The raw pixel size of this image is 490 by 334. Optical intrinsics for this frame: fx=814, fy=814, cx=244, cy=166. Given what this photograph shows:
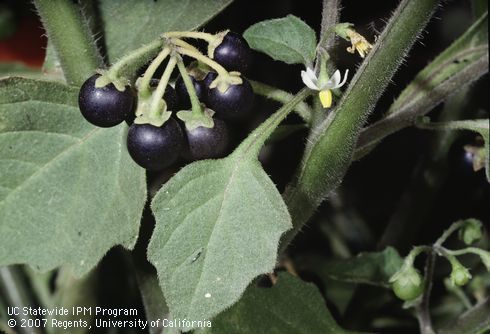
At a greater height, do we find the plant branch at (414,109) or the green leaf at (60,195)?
the plant branch at (414,109)

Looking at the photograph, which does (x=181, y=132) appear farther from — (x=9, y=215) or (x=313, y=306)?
(x=313, y=306)

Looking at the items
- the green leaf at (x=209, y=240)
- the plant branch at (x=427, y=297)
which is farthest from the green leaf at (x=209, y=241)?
the plant branch at (x=427, y=297)

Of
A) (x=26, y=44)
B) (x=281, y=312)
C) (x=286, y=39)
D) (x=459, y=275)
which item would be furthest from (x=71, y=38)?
(x=26, y=44)

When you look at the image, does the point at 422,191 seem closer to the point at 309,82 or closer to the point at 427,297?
the point at 427,297

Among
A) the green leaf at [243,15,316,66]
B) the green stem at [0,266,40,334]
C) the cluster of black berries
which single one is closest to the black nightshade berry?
the cluster of black berries

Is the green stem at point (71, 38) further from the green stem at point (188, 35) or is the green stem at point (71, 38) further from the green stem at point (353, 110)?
the green stem at point (353, 110)

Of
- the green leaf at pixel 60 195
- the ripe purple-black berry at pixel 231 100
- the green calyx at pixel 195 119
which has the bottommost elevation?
the green leaf at pixel 60 195

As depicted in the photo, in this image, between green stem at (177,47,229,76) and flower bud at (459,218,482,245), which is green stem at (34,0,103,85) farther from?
flower bud at (459,218,482,245)
